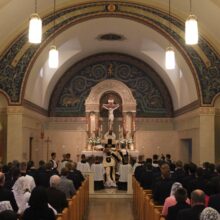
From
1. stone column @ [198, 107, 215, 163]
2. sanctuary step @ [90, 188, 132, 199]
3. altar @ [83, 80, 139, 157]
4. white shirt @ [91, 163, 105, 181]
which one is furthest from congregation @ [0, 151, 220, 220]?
altar @ [83, 80, 139, 157]

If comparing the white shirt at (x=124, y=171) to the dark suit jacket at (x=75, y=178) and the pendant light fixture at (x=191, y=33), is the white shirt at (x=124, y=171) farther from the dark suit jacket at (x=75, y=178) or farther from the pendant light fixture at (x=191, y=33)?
the pendant light fixture at (x=191, y=33)

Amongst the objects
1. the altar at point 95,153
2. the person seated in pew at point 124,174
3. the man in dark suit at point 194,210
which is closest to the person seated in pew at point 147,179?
the person seated in pew at point 124,174

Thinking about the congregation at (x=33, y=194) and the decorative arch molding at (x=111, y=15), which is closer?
the congregation at (x=33, y=194)

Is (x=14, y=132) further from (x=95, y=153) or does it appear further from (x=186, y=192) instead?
(x=186, y=192)

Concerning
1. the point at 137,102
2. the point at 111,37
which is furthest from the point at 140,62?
the point at 111,37

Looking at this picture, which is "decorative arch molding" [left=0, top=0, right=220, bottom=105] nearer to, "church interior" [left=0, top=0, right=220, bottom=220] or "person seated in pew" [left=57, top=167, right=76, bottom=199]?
"church interior" [left=0, top=0, right=220, bottom=220]

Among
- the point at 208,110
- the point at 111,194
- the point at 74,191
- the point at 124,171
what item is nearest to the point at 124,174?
the point at 124,171

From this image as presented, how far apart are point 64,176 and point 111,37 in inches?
535

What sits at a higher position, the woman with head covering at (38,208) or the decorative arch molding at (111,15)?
the decorative arch molding at (111,15)

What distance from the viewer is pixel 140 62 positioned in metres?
28.8

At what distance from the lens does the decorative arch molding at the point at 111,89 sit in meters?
28.0

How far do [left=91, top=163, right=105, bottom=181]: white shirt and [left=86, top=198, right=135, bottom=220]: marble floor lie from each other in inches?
96.4

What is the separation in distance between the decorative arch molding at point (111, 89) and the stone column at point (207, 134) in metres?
7.92

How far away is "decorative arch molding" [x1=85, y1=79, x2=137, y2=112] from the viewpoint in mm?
28047
